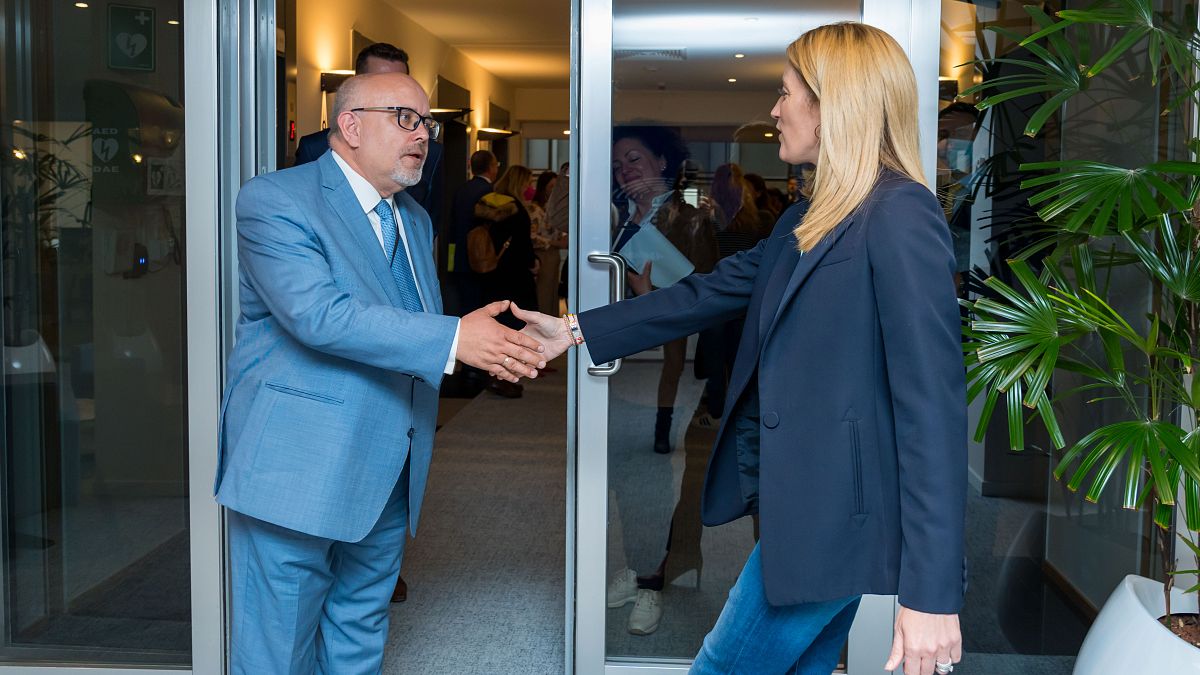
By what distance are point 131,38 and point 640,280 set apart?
147 centimetres

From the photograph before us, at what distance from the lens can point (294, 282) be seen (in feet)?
6.84

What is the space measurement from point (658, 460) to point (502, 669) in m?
0.79

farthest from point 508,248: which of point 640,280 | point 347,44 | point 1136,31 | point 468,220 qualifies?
point 1136,31

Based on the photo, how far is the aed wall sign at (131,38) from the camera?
2.95m

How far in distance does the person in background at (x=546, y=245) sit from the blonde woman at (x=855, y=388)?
7.60m

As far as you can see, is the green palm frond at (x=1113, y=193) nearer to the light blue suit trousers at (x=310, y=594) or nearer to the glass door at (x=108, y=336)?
the light blue suit trousers at (x=310, y=594)

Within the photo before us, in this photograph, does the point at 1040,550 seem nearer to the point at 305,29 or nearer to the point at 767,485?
the point at 767,485

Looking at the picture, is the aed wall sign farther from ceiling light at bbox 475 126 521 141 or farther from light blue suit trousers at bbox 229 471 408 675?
ceiling light at bbox 475 126 521 141

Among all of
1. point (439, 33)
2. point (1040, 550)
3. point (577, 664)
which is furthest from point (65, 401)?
point (439, 33)

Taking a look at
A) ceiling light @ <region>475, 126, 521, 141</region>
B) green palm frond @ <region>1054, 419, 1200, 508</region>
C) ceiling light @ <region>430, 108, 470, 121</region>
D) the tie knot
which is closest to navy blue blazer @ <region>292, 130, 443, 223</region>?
the tie knot

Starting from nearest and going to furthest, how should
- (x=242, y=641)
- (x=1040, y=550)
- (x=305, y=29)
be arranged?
(x=242, y=641), (x=1040, y=550), (x=305, y=29)

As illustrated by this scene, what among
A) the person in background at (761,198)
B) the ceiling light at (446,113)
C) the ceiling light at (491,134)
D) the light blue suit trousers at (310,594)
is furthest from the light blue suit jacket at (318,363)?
the ceiling light at (491,134)

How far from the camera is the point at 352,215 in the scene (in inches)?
88.4

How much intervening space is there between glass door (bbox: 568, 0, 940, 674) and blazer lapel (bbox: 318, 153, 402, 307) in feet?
2.44
